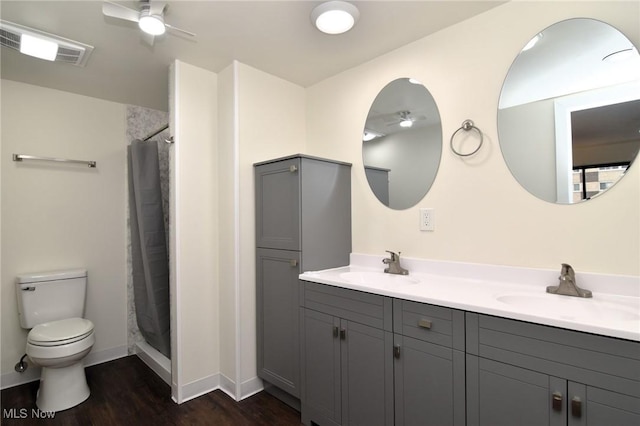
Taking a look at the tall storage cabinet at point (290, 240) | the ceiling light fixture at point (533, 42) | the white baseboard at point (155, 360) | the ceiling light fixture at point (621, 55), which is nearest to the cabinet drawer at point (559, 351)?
the tall storage cabinet at point (290, 240)

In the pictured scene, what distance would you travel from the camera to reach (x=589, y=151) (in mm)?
1459

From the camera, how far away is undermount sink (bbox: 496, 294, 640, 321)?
1.18 meters

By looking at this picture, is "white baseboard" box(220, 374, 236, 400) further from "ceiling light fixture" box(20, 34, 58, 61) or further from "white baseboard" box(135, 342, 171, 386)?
"ceiling light fixture" box(20, 34, 58, 61)

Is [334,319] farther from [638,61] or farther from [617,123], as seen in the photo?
[638,61]

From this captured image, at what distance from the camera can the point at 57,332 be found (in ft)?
7.13

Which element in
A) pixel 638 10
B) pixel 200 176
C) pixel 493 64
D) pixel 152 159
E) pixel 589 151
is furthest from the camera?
pixel 152 159

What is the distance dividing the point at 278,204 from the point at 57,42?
1602mm

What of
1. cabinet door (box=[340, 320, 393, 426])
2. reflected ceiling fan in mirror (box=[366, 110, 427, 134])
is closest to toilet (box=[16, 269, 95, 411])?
cabinet door (box=[340, 320, 393, 426])

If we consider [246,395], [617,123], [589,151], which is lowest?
[246,395]

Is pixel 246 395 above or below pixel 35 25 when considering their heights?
below

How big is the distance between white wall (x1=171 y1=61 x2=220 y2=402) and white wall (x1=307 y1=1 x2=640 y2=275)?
1095mm

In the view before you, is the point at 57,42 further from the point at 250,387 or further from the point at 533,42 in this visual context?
the point at 533,42

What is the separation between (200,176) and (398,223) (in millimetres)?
1462

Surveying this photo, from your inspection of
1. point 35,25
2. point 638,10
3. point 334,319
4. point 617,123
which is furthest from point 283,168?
point 638,10
